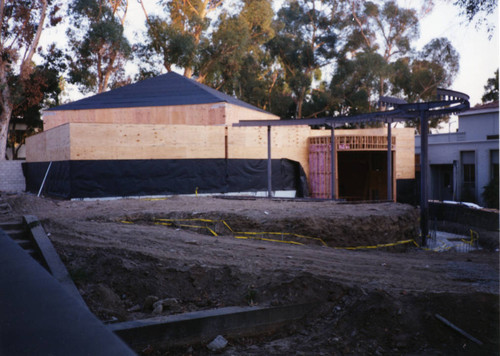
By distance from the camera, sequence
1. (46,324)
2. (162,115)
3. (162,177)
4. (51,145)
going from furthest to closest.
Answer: (162,115)
(51,145)
(162,177)
(46,324)

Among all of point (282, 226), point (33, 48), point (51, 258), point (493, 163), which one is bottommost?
point (282, 226)

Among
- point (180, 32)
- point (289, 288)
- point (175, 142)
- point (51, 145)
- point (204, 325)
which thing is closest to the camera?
point (204, 325)

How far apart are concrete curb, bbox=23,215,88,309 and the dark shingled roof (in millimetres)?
15450

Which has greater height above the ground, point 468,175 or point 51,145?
point 51,145

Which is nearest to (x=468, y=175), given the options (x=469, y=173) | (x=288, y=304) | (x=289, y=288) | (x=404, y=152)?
(x=469, y=173)

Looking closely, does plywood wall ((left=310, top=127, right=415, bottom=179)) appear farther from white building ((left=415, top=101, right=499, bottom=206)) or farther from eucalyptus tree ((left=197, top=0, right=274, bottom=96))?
eucalyptus tree ((left=197, top=0, right=274, bottom=96))

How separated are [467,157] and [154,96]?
22.3 metres

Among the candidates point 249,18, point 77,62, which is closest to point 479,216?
point 249,18

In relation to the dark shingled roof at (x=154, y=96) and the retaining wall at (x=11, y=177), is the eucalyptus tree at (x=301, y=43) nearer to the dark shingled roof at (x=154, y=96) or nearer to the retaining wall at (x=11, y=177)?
the dark shingled roof at (x=154, y=96)

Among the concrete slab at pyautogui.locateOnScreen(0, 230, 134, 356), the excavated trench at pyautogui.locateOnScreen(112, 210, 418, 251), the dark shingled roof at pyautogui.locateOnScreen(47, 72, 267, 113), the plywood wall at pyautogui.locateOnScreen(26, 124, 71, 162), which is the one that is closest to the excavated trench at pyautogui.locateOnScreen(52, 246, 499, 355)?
the concrete slab at pyautogui.locateOnScreen(0, 230, 134, 356)

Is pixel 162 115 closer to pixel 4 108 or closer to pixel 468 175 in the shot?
pixel 4 108

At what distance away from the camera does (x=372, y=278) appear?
7156 mm

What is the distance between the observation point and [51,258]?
6566 millimetres

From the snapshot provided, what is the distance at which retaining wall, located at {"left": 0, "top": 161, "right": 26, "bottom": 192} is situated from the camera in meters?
25.0
